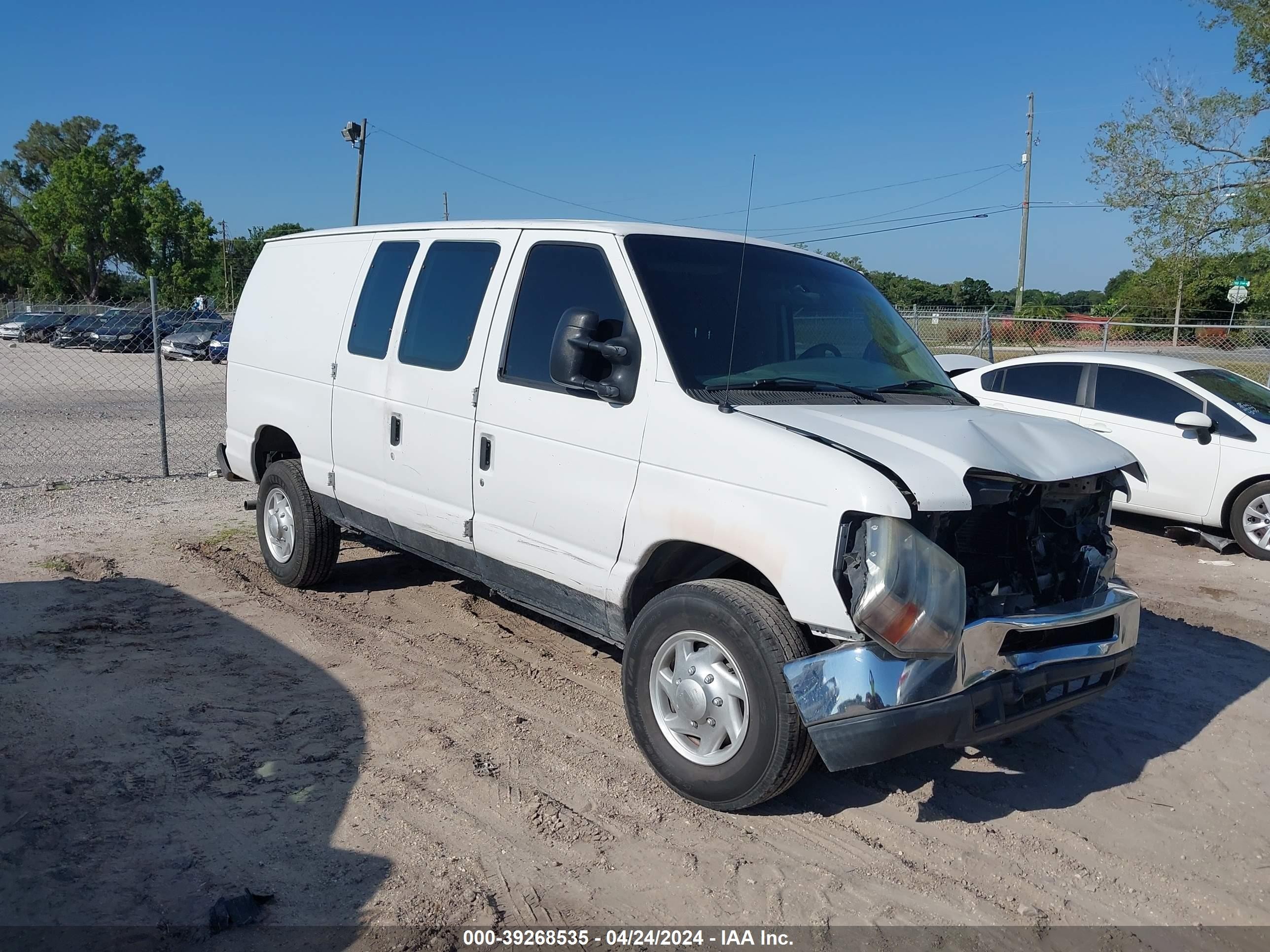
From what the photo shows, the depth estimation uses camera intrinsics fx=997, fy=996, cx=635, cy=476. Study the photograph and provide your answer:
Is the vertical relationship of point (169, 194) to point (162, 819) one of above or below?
above

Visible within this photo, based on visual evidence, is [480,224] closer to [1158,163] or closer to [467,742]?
[467,742]

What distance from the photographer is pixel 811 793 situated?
13.3ft

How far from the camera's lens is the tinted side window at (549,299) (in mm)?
4375

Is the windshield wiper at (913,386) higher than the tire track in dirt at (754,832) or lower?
higher

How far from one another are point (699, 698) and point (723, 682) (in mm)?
129

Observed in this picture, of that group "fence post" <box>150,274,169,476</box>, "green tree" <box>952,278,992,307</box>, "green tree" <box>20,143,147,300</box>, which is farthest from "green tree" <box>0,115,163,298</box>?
"fence post" <box>150,274,169,476</box>

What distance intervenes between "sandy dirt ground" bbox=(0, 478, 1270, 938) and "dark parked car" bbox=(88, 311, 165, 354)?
27.8 metres

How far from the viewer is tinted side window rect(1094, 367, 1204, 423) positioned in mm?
9016

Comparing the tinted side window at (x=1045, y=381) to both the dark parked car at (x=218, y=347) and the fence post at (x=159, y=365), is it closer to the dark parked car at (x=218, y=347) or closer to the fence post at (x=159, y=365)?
the fence post at (x=159, y=365)

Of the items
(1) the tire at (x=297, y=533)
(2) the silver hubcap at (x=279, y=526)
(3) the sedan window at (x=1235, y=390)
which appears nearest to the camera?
(1) the tire at (x=297, y=533)

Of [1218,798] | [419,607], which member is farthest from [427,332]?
[1218,798]

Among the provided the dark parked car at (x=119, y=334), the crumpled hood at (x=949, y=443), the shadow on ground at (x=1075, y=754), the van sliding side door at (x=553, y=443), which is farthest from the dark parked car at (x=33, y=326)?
the shadow on ground at (x=1075, y=754)

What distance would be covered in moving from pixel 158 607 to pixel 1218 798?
226 inches

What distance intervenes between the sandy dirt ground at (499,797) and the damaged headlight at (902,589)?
0.88 meters
